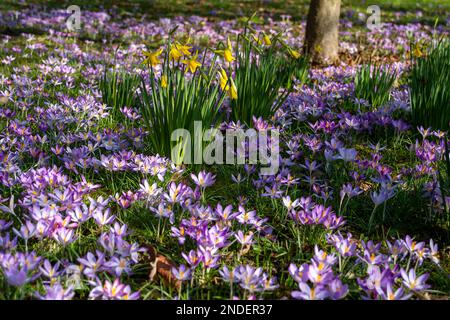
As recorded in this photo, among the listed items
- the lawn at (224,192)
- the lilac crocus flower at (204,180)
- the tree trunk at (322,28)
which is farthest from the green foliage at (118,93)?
the tree trunk at (322,28)

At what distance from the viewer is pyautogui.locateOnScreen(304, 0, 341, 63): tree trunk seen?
6.36 meters

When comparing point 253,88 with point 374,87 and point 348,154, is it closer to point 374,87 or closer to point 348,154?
point 348,154

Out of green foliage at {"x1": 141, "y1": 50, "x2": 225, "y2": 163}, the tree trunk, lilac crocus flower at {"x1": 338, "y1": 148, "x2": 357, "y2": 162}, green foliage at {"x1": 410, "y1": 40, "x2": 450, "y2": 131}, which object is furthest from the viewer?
the tree trunk

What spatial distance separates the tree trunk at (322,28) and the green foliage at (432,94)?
278 cm

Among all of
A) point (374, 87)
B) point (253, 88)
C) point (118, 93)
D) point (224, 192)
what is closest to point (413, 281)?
point (224, 192)

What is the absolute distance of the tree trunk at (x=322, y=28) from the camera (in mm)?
6355

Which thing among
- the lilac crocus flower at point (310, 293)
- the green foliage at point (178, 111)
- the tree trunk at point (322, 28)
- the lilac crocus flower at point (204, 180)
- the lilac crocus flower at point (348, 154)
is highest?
the tree trunk at point (322, 28)

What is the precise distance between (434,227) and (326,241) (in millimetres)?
630

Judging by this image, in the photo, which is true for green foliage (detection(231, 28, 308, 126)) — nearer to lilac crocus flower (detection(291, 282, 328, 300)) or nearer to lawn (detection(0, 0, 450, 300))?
lawn (detection(0, 0, 450, 300))

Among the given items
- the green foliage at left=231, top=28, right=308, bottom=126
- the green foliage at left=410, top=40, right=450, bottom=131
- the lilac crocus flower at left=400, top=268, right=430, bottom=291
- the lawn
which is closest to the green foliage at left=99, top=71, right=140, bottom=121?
the lawn

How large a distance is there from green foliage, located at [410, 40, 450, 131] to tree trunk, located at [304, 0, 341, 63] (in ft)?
9.11

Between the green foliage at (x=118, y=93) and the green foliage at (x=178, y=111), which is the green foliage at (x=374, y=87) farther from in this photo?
the green foliage at (x=118, y=93)

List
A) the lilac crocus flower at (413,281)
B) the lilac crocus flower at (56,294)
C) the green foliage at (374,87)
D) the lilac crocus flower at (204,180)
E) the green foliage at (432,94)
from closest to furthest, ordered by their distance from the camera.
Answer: the lilac crocus flower at (56,294), the lilac crocus flower at (413,281), the lilac crocus flower at (204,180), the green foliage at (432,94), the green foliage at (374,87)
